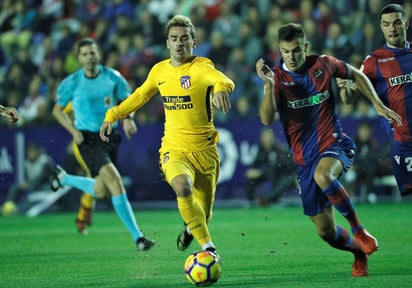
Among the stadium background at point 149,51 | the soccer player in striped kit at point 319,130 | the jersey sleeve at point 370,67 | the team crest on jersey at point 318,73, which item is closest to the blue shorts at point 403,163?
the jersey sleeve at point 370,67

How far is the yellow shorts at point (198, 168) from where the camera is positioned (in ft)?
28.2

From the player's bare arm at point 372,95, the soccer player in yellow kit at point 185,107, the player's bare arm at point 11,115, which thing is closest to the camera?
the player's bare arm at point 372,95

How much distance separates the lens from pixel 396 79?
30.5 feet

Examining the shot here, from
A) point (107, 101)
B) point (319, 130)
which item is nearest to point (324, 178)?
point (319, 130)

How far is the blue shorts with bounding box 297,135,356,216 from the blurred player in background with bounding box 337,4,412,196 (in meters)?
0.93

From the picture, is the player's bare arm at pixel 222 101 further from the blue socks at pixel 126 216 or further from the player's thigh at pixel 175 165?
the blue socks at pixel 126 216

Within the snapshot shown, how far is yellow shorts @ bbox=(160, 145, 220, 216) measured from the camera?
8.60 m

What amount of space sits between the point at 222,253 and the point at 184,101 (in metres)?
2.29

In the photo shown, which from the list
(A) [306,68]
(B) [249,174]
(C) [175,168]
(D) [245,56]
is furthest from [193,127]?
(D) [245,56]

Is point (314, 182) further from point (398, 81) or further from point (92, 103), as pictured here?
point (92, 103)

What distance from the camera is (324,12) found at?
58.4ft

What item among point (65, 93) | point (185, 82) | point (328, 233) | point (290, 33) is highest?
point (290, 33)

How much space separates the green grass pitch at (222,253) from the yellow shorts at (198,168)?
0.72 m

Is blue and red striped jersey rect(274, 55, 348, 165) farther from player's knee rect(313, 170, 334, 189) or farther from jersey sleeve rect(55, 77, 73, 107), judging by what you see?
jersey sleeve rect(55, 77, 73, 107)
